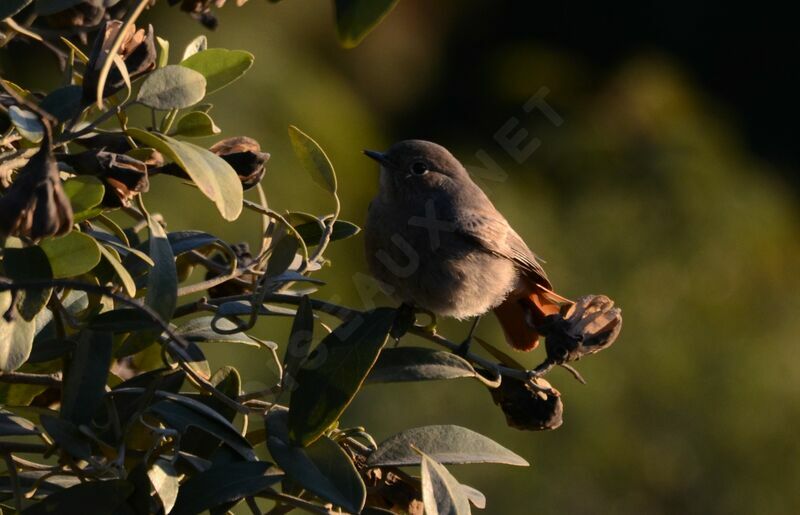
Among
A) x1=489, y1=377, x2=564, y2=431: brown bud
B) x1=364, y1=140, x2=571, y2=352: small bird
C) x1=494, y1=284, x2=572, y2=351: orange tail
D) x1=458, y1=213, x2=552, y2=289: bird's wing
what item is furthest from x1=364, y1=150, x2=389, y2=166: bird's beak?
x1=489, y1=377, x2=564, y2=431: brown bud

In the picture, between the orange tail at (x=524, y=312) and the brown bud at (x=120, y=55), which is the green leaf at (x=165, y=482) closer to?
the brown bud at (x=120, y=55)

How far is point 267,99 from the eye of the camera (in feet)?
15.6

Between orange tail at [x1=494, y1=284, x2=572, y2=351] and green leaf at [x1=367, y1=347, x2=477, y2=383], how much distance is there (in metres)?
1.03

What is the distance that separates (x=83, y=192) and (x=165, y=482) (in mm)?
329

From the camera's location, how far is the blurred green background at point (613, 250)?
4625mm

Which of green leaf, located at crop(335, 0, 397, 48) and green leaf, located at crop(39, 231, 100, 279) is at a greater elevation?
green leaf, located at crop(335, 0, 397, 48)

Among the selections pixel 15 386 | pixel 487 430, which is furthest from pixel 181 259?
pixel 487 430

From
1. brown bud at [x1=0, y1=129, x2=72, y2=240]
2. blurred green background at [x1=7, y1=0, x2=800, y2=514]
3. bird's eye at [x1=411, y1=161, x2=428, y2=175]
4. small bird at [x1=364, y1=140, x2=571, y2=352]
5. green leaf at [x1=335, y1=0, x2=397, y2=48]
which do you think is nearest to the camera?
green leaf at [x1=335, y1=0, x2=397, y2=48]

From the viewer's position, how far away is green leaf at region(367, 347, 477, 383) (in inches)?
51.9

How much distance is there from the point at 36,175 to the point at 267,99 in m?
3.81

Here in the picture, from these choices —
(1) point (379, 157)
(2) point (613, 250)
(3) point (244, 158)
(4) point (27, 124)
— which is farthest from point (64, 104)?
(2) point (613, 250)

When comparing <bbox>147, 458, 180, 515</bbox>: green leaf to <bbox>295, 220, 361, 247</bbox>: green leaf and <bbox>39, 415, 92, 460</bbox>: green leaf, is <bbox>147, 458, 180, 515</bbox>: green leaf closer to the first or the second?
<bbox>39, 415, 92, 460</bbox>: green leaf

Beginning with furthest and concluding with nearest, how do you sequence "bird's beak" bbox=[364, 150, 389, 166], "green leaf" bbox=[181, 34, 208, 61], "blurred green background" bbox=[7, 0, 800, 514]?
"blurred green background" bbox=[7, 0, 800, 514] < "bird's beak" bbox=[364, 150, 389, 166] < "green leaf" bbox=[181, 34, 208, 61]

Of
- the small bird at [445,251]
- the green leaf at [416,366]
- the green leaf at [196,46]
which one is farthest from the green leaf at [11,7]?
the small bird at [445,251]
